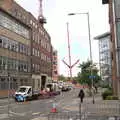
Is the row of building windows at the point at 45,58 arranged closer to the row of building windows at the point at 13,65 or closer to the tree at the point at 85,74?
the row of building windows at the point at 13,65

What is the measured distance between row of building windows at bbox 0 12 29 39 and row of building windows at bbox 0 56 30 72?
6225 millimetres

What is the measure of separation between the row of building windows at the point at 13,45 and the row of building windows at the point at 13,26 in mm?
2451

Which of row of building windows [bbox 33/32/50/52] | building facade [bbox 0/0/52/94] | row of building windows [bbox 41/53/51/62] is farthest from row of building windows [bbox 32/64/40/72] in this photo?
row of building windows [bbox 41/53/51/62]

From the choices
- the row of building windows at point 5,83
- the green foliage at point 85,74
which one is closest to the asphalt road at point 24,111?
the green foliage at point 85,74

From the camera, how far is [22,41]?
73.4 meters

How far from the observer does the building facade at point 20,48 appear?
62.4 meters

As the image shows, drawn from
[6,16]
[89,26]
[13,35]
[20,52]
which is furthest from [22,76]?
[89,26]

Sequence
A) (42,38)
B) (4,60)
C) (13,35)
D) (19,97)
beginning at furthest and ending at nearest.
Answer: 1. (42,38)
2. (13,35)
3. (4,60)
4. (19,97)

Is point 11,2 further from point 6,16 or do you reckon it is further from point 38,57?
point 38,57

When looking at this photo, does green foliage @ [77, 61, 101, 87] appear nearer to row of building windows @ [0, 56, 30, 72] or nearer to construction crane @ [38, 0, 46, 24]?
row of building windows @ [0, 56, 30, 72]

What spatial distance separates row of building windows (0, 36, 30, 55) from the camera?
203 feet

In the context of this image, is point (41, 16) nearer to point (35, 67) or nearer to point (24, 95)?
point (35, 67)

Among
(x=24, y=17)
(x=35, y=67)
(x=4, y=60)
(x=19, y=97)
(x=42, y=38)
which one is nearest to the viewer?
(x=19, y=97)

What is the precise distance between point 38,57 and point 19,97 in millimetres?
39243
